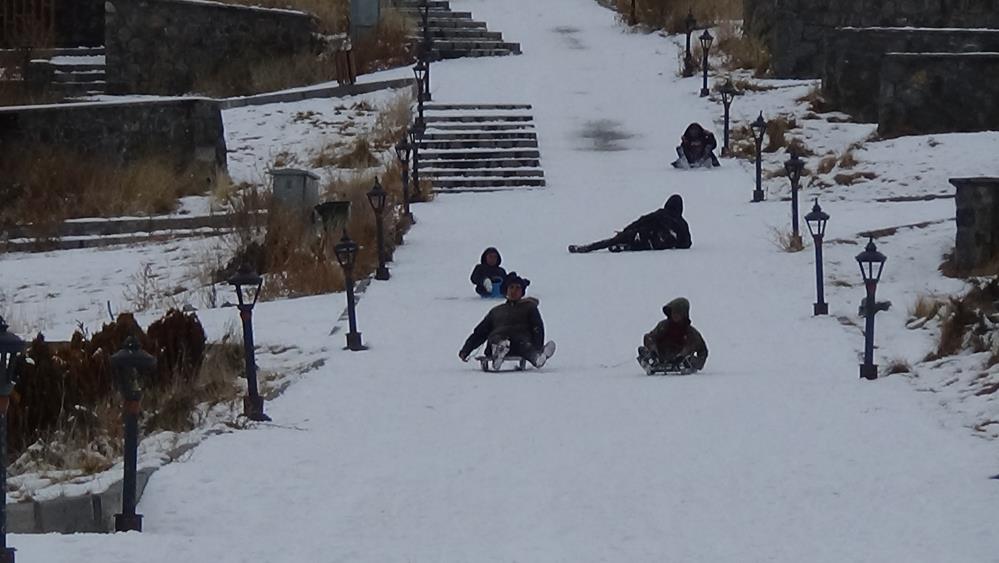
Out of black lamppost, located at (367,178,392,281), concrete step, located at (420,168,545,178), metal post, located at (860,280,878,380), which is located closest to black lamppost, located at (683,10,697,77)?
concrete step, located at (420,168,545,178)

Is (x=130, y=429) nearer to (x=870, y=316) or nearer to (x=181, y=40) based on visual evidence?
(x=870, y=316)

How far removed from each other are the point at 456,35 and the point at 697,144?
35.0ft

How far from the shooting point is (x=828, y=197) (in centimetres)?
2606

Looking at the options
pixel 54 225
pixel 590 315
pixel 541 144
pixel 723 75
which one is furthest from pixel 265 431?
pixel 723 75

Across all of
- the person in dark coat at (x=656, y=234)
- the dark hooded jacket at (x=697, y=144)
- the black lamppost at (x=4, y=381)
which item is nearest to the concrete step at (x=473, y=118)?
the dark hooded jacket at (x=697, y=144)

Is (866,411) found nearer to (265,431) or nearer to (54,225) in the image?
(265,431)

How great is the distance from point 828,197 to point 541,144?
6.18 m

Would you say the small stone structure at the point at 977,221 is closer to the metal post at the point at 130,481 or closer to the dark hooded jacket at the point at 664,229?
the dark hooded jacket at the point at 664,229

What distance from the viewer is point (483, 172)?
29344mm

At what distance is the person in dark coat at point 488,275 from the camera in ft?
66.3

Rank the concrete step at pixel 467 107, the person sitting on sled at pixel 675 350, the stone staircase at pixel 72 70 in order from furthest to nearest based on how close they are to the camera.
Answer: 1. the stone staircase at pixel 72 70
2. the concrete step at pixel 467 107
3. the person sitting on sled at pixel 675 350

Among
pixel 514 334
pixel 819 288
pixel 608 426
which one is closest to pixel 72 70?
pixel 819 288

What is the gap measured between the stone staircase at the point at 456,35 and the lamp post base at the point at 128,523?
2712 cm

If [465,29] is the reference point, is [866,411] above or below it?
below
